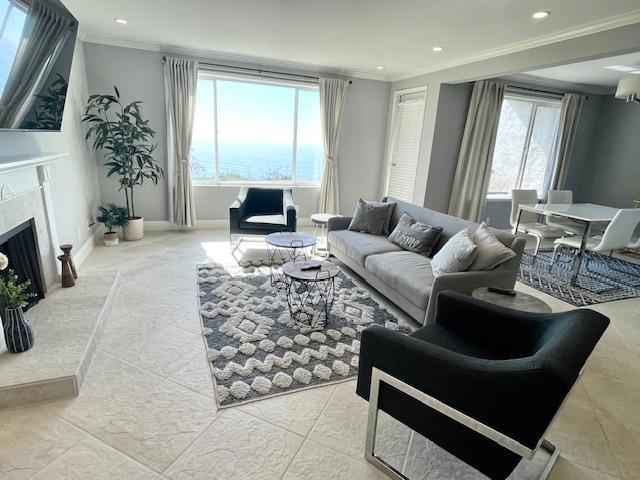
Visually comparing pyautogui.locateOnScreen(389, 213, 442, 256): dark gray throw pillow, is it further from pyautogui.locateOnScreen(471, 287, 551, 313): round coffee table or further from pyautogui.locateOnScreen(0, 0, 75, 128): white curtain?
pyautogui.locateOnScreen(0, 0, 75, 128): white curtain

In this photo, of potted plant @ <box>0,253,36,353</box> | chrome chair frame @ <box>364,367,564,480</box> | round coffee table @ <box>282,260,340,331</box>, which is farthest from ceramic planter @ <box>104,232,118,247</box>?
chrome chair frame @ <box>364,367,564,480</box>

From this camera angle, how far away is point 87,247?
3895 millimetres

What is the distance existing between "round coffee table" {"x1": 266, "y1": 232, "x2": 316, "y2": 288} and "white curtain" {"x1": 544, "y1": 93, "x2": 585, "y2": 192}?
495 cm

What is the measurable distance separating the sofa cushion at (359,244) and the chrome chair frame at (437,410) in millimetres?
1838

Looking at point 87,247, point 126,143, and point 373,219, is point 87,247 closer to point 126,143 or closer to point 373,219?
point 126,143

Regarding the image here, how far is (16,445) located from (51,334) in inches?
29.6

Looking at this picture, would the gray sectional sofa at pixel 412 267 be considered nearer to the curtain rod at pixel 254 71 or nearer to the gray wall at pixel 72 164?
the curtain rod at pixel 254 71

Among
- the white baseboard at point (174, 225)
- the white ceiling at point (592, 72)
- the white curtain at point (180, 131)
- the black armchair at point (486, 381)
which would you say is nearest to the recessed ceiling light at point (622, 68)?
the white ceiling at point (592, 72)

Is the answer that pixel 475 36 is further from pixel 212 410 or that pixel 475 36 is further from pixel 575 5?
pixel 212 410

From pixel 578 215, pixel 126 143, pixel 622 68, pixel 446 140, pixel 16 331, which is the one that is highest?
pixel 622 68

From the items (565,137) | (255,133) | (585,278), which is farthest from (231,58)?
(565,137)

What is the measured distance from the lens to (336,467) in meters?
1.50

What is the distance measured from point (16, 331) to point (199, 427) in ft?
4.01

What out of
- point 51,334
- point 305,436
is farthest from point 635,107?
point 51,334
